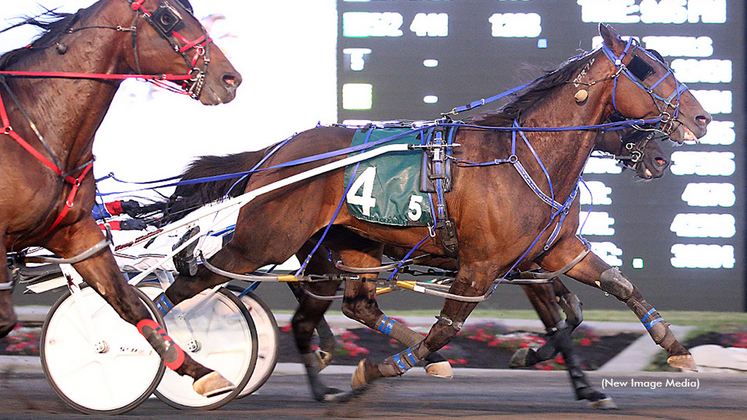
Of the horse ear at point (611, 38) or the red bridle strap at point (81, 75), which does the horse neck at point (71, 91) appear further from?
the horse ear at point (611, 38)

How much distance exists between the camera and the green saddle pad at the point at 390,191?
4.07 m

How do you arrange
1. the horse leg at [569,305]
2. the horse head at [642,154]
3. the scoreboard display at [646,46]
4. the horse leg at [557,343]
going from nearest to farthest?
the horse leg at [557,343] → the horse head at [642,154] → the horse leg at [569,305] → the scoreboard display at [646,46]

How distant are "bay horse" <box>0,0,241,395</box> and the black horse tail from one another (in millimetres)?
1464

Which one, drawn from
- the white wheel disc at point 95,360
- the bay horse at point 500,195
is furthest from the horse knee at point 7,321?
the bay horse at point 500,195

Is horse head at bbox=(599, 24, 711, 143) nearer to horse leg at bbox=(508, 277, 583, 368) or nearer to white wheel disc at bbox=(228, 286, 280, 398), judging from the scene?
horse leg at bbox=(508, 277, 583, 368)

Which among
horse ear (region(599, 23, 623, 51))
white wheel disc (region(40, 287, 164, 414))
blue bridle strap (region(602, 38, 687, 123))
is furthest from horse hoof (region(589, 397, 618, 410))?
white wheel disc (region(40, 287, 164, 414))

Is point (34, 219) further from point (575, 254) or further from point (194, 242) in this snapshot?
point (575, 254)

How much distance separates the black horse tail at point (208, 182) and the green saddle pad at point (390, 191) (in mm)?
777

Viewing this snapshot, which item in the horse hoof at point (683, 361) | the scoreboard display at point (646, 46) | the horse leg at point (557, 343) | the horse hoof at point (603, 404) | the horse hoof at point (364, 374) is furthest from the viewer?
the scoreboard display at point (646, 46)

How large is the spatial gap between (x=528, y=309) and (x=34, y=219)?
16.3ft

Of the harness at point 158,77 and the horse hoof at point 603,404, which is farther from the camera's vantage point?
the horse hoof at point 603,404

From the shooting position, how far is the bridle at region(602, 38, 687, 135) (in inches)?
162

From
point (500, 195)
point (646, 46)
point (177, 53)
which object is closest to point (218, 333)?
point (500, 195)

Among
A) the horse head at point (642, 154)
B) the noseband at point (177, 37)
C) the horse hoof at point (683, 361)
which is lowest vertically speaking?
the horse hoof at point (683, 361)
